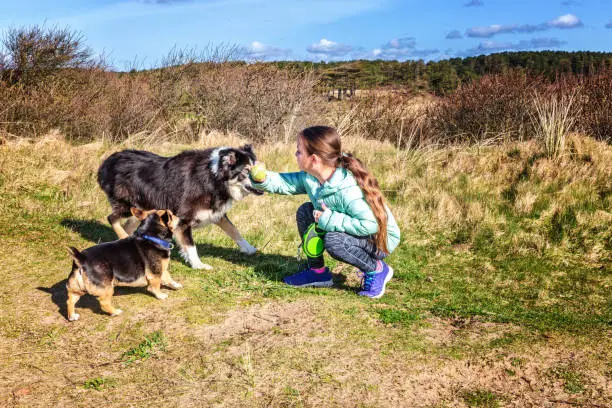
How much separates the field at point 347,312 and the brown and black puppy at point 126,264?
0.71ft

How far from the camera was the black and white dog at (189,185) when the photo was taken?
5895 mm

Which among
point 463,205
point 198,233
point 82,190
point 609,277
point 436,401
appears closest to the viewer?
point 436,401

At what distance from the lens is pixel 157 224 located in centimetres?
493

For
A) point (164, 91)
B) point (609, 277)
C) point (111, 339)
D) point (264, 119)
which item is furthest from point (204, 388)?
point (164, 91)

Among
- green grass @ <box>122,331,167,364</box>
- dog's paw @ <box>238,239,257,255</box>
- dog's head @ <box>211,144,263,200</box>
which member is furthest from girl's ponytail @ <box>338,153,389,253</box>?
dog's paw @ <box>238,239,257,255</box>

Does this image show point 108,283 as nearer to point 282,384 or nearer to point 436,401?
point 282,384

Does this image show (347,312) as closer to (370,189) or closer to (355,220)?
(355,220)

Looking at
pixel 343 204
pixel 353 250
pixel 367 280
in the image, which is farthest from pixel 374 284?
pixel 343 204

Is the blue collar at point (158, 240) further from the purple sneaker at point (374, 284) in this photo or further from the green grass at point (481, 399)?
the green grass at point (481, 399)

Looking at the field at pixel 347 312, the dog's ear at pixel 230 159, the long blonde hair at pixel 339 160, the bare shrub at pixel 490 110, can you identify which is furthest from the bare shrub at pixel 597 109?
the dog's ear at pixel 230 159

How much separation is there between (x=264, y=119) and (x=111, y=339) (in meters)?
12.0

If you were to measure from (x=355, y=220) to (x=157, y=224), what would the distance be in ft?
6.22

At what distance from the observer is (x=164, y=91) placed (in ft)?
58.1

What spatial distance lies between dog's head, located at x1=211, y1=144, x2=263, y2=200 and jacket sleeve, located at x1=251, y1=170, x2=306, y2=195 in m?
0.65
